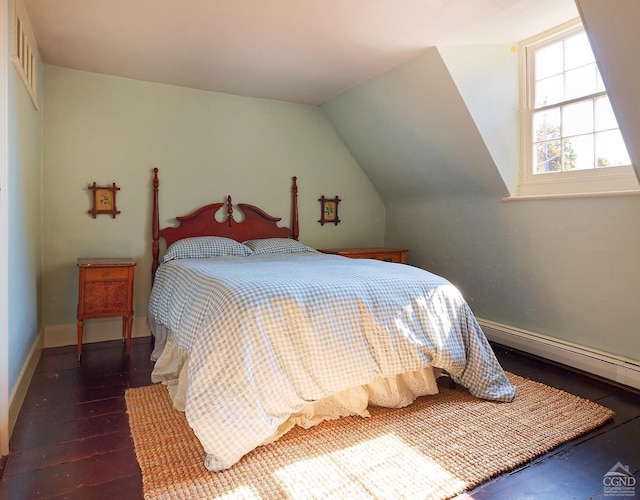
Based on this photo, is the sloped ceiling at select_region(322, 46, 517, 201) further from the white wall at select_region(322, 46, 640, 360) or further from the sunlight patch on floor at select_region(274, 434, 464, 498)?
the sunlight patch on floor at select_region(274, 434, 464, 498)

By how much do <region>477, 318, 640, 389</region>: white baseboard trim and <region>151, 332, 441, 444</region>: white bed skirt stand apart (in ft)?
3.53

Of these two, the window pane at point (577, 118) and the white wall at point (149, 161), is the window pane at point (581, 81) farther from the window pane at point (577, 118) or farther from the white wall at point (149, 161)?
the white wall at point (149, 161)

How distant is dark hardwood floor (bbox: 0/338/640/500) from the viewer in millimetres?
1574

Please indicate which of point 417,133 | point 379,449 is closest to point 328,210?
point 417,133

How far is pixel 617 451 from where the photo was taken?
1858 mm

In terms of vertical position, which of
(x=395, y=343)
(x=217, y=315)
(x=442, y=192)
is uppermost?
(x=442, y=192)

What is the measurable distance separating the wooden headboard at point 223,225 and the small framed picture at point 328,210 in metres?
0.32

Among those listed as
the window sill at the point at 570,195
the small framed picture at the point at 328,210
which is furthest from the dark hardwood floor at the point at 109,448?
the small framed picture at the point at 328,210

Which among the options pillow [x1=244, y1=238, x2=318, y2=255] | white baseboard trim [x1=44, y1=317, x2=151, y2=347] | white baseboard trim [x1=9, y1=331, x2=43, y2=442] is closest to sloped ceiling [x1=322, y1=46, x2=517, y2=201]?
pillow [x1=244, y1=238, x2=318, y2=255]

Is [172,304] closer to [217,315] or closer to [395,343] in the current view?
[217,315]

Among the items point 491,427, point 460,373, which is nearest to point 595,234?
point 460,373

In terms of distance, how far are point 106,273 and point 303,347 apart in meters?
1.80

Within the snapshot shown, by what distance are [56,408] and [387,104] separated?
10.2 feet

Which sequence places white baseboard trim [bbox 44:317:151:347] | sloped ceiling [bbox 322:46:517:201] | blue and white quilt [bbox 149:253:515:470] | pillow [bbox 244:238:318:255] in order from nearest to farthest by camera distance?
blue and white quilt [bbox 149:253:515:470], sloped ceiling [bbox 322:46:517:201], white baseboard trim [bbox 44:317:151:347], pillow [bbox 244:238:318:255]
